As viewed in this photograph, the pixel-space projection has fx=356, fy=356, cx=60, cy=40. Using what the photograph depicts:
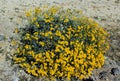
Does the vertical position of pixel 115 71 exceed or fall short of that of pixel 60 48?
it falls short

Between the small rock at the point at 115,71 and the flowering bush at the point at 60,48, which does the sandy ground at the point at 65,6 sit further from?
the small rock at the point at 115,71

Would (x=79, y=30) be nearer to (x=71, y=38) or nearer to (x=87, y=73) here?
(x=71, y=38)

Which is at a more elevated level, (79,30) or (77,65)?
(79,30)

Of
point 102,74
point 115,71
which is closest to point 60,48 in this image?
point 102,74

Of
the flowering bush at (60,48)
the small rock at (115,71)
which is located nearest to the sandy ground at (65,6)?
the flowering bush at (60,48)

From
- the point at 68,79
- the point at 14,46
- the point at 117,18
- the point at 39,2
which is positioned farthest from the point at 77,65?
the point at 39,2

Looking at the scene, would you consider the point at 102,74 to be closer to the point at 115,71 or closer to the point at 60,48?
the point at 115,71

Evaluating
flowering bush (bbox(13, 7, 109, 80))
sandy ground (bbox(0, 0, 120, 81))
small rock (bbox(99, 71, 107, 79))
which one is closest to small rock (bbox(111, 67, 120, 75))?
small rock (bbox(99, 71, 107, 79))
